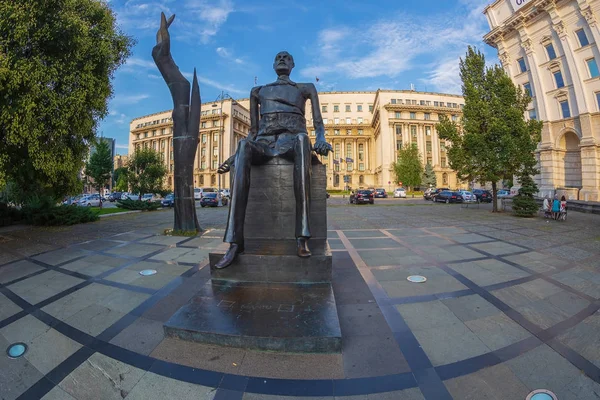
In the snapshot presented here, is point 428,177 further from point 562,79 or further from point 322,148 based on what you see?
point 322,148

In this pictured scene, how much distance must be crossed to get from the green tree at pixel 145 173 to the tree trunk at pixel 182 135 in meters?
19.7

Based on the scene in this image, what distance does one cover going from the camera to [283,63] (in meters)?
4.66

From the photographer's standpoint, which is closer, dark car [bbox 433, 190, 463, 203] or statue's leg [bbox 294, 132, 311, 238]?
statue's leg [bbox 294, 132, 311, 238]

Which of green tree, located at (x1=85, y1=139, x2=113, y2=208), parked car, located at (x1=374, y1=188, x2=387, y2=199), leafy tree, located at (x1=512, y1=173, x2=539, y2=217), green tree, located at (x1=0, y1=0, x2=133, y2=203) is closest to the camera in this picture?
green tree, located at (x1=0, y1=0, x2=133, y2=203)

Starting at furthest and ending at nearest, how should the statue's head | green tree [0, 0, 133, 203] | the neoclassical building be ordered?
1. the neoclassical building
2. green tree [0, 0, 133, 203]
3. the statue's head

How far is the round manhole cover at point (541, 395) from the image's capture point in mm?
1964

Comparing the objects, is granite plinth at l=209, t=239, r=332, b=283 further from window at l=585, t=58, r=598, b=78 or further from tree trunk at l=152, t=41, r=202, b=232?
window at l=585, t=58, r=598, b=78

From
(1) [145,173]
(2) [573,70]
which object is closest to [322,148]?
(1) [145,173]

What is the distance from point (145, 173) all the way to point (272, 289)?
29083 millimetres

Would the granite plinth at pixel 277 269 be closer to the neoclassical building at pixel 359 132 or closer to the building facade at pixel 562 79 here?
the building facade at pixel 562 79

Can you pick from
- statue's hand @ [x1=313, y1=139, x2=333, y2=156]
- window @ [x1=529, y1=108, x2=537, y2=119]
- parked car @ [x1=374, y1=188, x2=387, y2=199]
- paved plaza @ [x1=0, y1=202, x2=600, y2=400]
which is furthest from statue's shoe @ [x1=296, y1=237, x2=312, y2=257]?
parked car @ [x1=374, y1=188, x2=387, y2=199]

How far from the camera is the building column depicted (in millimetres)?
24484

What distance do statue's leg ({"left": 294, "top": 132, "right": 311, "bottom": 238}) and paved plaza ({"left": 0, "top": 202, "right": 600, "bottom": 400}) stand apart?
123 cm

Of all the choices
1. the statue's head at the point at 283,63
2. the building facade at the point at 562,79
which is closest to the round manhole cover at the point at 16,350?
the statue's head at the point at 283,63
